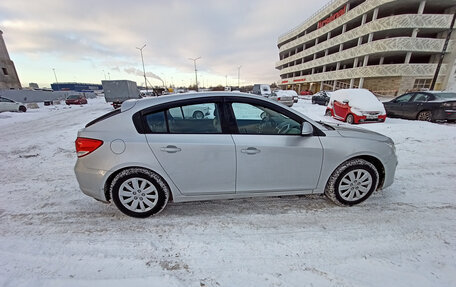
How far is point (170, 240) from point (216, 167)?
39.6 inches

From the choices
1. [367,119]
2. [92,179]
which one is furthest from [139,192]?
[367,119]

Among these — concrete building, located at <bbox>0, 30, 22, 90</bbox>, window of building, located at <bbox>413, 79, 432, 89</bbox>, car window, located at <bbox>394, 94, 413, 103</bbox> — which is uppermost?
concrete building, located at <bbox>0, 30, 22, 90</bbox>

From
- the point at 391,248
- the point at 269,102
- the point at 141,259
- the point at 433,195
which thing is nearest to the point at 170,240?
the point at 141,259

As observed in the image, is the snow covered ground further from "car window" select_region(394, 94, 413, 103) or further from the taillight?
"car window" select_region(394, 94, 413, 103)

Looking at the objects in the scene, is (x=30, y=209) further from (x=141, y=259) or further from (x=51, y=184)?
(x=141, y=259)

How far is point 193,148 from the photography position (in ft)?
7.73

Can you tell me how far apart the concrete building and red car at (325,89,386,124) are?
55118mm

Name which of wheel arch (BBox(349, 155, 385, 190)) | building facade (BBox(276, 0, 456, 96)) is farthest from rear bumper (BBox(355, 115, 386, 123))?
building facade (BBox(276, 0, 456, 96))

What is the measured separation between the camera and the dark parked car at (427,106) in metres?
8.00

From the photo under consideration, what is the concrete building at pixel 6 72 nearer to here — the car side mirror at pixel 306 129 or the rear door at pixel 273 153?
the rear door at pixel 273 153

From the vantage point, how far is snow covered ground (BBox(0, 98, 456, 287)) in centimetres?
178

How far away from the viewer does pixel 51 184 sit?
137 inches

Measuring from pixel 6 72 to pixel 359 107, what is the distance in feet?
191

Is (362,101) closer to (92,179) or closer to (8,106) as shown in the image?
(92,179)
